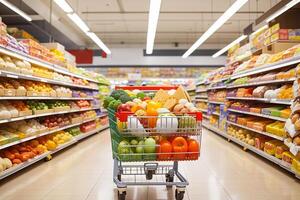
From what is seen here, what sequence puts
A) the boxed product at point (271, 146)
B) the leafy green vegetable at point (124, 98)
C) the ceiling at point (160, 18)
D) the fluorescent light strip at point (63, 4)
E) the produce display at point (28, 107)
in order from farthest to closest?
the ceiling at point (160, 18) → the fluorescent light strip at point (63, 4) → the boxed product at point (271, 146) → the produce display at point (28, 107) → the leafy green vegetable at point (124, 98)

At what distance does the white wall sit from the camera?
17734mm

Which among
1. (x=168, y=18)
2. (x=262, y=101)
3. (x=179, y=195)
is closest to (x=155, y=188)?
(x=179, y=195)

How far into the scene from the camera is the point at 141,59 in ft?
58.8

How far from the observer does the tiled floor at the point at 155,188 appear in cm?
337

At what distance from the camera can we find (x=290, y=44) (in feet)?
20.2

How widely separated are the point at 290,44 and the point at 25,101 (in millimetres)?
5198

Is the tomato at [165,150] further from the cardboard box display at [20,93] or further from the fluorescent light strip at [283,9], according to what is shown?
the fluorescent light strip at [283,9]

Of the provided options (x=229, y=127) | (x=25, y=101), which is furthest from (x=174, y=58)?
(x=25, y=101)

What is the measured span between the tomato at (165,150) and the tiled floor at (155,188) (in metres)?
0.71

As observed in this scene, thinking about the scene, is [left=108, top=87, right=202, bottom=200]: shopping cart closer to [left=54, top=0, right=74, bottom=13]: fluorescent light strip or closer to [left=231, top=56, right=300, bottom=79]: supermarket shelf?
[left=231, top=56, right=300, bottom=79]: supermarket shelf

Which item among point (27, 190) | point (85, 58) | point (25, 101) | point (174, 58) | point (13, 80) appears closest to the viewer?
point (27, 190)

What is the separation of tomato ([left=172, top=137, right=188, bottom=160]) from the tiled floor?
2.31ft

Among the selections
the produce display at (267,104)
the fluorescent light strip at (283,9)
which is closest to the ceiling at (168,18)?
the produce display at (267,104)

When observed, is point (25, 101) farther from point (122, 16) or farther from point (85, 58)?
point (85, 58)
